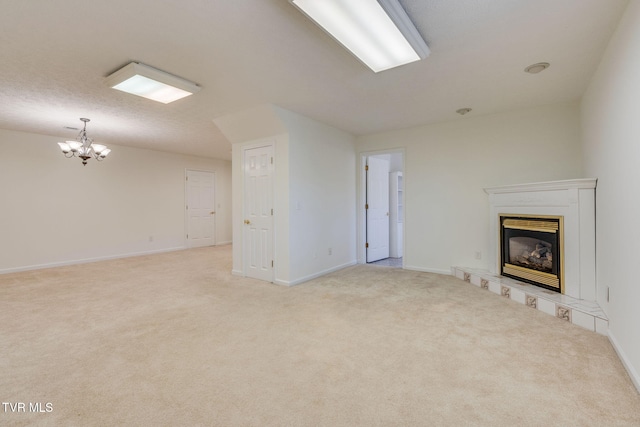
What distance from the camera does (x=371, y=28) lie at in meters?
1.99

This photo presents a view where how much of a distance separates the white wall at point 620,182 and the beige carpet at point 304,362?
0.36m

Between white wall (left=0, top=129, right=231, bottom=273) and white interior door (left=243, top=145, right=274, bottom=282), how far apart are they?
351cm

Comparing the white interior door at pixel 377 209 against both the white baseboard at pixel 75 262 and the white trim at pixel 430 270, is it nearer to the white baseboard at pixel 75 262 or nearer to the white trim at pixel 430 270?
the white trim at pixel 430 270

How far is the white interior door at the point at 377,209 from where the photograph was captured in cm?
568

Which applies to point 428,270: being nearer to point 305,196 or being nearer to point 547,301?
point 547,301

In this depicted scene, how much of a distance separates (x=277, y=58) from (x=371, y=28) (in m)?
0.90

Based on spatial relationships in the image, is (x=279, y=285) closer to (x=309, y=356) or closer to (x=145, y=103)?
(x=309, y=356)

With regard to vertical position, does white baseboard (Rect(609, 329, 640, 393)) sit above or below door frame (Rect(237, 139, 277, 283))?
below

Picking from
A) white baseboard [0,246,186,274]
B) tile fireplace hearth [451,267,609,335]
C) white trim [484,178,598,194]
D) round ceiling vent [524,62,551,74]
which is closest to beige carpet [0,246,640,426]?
tile fireplace hearth [451,267,609,335]

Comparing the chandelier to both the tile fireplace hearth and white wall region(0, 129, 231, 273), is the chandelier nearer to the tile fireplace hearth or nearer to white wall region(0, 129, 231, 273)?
white wall region(0, 129, 231, 273)

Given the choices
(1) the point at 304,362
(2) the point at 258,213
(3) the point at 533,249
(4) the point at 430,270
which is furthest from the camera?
(4) the point at 430,270

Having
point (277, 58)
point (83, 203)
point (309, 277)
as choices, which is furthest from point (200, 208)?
point (277, 58)

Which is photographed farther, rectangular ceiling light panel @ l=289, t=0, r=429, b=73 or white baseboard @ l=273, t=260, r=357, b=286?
white baseboard @ l=273, t=260, r=357, b=286

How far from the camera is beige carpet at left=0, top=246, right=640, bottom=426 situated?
1.58 meters
